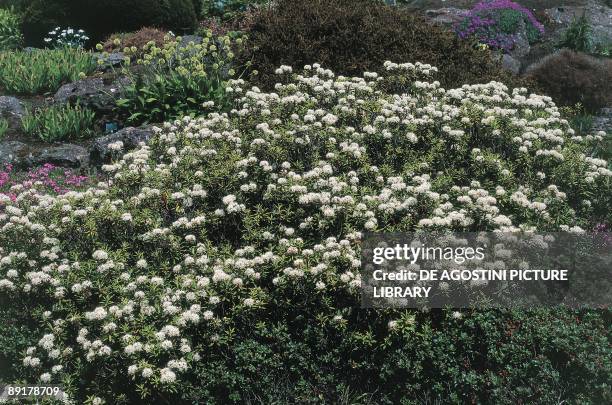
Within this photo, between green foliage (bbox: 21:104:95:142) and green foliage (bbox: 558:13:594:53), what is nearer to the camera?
green foliage (bbox: 21:104:95:142)

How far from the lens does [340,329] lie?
523 centimetres

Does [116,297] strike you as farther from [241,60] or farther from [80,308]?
[241,60]

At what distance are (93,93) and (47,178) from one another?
2.24m

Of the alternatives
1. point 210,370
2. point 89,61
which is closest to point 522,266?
point 210,370

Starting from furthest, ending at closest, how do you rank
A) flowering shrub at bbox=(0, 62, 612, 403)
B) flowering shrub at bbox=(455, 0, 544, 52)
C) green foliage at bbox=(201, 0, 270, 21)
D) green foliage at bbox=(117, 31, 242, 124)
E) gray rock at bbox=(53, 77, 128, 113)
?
green foliage at bbox=(201, 0, 270, 21) < flowering shrub at bbox=(455, 0, 544, 52) < gray rock at bbox=(53, 77, 128, 113) < green foliage at bbox=(117, 31, 242, 124) < flowering shrub at bbox=(0, 62, 612, 403)

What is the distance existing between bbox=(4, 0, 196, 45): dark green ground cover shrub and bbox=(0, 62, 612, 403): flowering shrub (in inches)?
322

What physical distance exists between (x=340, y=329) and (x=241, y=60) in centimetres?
604

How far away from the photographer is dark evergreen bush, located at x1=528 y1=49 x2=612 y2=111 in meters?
10.6

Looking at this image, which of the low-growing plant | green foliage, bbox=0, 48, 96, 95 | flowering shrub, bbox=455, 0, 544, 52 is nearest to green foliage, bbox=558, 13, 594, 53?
flowering shrub, bbox=455, 0, 544, 52

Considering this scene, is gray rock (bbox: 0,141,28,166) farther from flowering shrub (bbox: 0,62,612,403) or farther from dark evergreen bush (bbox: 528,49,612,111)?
dark evergreen bush (bbox: 528,49,612,111)

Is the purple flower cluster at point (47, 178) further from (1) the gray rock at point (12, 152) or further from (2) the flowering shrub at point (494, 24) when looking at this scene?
(2) the flowering shrub at point (494, 24)

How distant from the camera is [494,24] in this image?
42.4ft

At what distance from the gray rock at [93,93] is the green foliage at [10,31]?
504 centimetres

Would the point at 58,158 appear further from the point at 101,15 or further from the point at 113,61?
the point at 101,15
